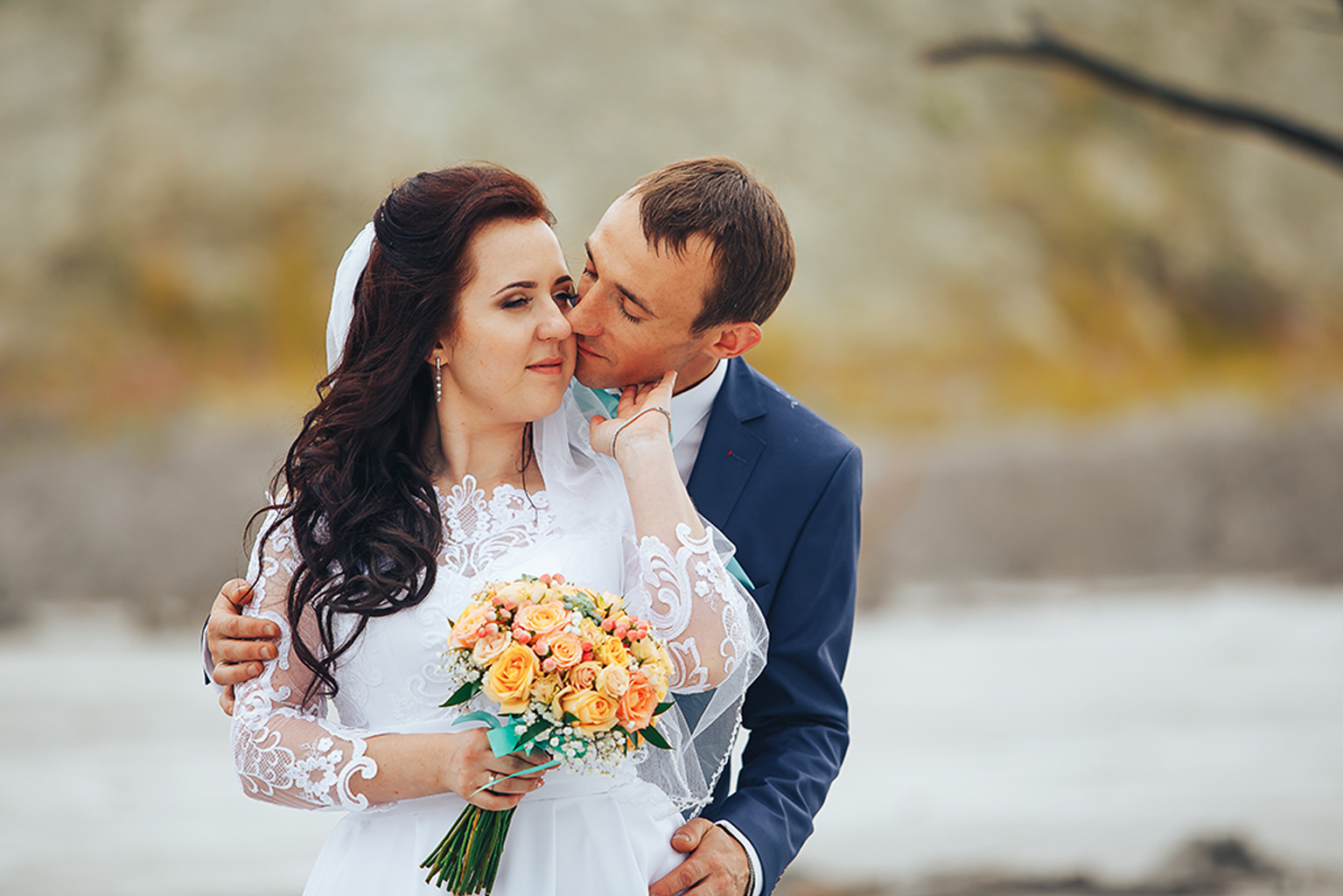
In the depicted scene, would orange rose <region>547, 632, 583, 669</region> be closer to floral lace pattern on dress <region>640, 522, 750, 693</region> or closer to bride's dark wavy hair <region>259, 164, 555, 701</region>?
floral lace pattern on dress <region>640, 522, 750, 693</region>

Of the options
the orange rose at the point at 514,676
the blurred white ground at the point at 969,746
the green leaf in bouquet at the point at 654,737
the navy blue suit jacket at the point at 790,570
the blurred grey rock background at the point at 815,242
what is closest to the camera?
the orange rose at the point at 514,676

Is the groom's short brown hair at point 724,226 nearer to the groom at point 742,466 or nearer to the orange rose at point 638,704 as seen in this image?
the groom at point 742,466

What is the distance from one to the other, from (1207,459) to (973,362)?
1976mm

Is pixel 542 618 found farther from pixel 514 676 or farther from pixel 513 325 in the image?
pixel 513 325

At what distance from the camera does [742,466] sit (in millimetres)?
2223

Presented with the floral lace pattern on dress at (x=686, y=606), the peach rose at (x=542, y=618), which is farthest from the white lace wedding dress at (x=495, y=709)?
the peach rose at (x=542, y=618)

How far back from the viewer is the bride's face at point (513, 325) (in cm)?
190

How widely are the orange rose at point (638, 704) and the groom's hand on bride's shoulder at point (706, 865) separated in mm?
473

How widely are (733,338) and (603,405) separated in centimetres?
26

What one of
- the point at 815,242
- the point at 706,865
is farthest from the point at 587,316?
the point at 815,242

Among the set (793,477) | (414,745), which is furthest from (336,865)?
(793,477)

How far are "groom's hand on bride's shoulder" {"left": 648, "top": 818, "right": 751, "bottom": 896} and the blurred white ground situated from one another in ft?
15.2

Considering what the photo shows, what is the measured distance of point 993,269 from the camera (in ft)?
31.3

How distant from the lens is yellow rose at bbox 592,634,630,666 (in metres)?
1.56
